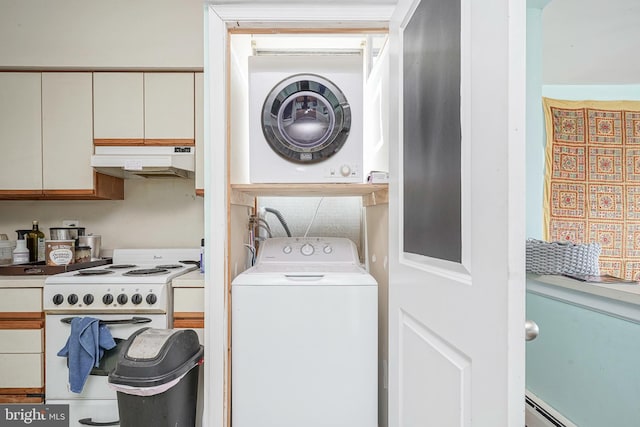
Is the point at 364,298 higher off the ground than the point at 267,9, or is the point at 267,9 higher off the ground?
the point at 267,9

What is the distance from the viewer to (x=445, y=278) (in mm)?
771

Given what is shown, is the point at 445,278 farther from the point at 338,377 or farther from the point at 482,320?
the point at 338,377

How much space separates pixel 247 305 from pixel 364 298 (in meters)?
0.53

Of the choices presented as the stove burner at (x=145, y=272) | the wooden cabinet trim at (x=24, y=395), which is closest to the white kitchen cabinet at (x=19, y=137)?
the stove burner at (x=145, y=272)

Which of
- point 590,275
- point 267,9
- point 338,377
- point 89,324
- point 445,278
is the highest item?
point 267,9

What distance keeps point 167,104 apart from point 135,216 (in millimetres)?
937

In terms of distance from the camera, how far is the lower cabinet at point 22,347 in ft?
5.55

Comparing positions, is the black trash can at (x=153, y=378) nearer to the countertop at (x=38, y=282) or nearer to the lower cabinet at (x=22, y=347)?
the countertop at (x=38, y=282)

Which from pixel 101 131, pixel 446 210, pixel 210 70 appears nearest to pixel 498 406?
pixel 446 210

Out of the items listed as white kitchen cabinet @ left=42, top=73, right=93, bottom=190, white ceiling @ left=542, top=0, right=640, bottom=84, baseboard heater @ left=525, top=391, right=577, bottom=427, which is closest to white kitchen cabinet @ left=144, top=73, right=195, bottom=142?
white kitchen cabinet @ left=42, top=73, right=93, bottom=190

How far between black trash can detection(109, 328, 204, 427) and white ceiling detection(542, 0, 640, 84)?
114 inches

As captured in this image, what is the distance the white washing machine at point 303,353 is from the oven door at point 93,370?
1.96ft

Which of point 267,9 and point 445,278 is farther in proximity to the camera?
point 267,9

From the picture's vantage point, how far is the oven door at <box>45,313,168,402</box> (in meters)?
1.65
